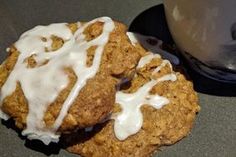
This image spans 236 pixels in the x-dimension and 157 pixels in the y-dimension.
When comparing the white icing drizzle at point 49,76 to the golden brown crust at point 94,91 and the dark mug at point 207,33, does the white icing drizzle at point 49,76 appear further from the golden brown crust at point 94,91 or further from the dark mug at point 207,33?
the dark mug at point 207,33

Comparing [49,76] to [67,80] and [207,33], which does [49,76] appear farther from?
[207,33]

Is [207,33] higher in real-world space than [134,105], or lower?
higher

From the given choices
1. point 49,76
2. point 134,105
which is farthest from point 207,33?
point 49,76

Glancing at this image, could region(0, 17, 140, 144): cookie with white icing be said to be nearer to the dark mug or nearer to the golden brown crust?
the golden brown crust

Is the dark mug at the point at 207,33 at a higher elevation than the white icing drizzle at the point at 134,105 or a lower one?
higher

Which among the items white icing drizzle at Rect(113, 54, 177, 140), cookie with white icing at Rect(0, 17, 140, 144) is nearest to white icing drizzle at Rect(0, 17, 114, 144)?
cookie with white icing at Rect(0, 17, 140, 144)

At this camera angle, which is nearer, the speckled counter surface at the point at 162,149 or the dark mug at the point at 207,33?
the dark mug at the point at 207,33

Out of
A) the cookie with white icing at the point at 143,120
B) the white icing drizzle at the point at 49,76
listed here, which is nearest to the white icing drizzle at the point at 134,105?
the cookie with white icing at the point at 143,120

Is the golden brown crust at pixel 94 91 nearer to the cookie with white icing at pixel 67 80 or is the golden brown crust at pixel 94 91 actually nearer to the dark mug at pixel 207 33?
the cookie with white icing at pixel 67 80
